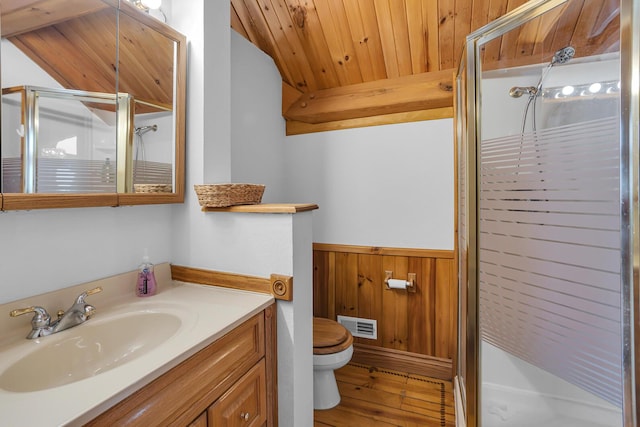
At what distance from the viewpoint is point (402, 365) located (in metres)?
2.10

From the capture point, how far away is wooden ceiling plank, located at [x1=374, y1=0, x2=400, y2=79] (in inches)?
66.8

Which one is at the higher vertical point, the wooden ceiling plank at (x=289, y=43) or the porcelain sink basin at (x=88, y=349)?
the wooden ceiling plank at (x=289, y=43)

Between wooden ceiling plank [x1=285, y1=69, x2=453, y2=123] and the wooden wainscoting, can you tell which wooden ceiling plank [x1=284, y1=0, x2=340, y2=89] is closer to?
wooden ceiling plank [x1=285, y1=69, x2=453, y2=123]

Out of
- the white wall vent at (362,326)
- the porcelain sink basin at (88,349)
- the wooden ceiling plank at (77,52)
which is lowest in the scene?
the white wall vent at (362,326)

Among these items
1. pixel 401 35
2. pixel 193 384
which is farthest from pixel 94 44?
pixel 401 35

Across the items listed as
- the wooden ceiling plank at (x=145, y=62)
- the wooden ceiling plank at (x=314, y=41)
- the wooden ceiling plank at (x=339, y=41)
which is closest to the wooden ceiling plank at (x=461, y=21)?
the wooden ceiling plank at (x=339, y=41)

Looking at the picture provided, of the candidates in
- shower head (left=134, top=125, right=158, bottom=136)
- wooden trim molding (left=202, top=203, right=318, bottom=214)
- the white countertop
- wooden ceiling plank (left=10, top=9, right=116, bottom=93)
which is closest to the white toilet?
the white countertop

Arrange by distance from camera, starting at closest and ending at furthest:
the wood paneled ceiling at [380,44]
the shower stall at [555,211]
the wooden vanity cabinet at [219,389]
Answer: the wooden vanity cabinet at [219,389] < the shower stall at [555,211] < the wood paneled ceiling at [380,44]

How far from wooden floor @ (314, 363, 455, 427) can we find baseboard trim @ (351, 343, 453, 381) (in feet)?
0.12

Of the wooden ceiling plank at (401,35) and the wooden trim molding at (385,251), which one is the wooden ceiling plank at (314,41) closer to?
the wooden ceiling plank at (401,35)

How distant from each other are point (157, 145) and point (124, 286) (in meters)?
0.60

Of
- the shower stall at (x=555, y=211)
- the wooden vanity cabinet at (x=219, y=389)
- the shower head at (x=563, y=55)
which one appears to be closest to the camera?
the wooden vanity cabinet at (x=219, y=389)

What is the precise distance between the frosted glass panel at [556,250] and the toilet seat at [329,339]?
0.76 meters

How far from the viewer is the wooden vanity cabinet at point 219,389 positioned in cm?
70
